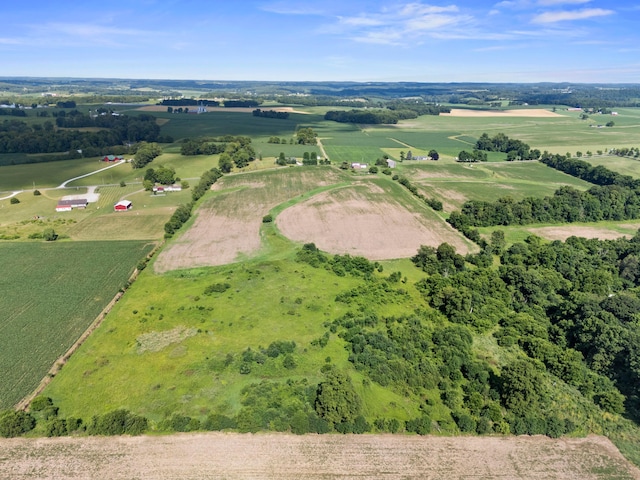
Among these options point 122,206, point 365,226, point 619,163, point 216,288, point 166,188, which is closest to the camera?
point 216,288

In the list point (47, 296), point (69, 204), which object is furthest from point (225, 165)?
point (47, 296)

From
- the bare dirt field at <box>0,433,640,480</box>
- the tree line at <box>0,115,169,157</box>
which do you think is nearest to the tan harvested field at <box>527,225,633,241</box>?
the bare dirt field at <box>0,433,640,480</box>

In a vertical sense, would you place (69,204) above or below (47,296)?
above

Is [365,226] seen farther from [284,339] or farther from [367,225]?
[284,339]

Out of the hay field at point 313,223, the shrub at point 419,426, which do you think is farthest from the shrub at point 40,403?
the shrub at point 419,426

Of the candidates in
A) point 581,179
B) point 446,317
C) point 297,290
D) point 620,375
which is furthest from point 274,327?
point 581,179
